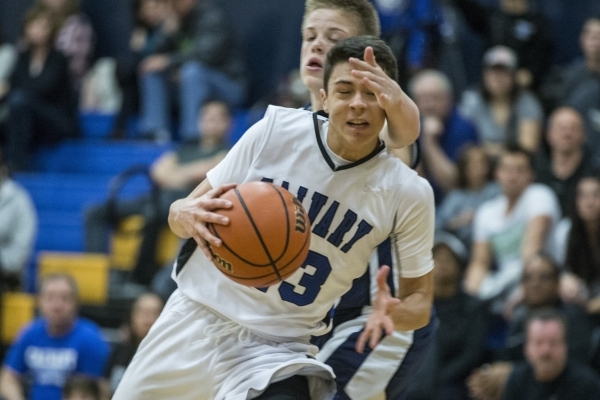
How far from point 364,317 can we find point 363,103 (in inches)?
50.2

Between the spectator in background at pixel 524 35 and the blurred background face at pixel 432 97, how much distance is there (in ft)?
3.22

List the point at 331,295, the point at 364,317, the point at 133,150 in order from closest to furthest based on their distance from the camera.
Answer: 1. the point at 331,295
2. the point at 364,317
3. the point at 133,150

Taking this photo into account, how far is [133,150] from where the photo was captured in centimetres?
1073

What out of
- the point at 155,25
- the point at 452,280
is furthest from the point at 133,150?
the point at 452,280

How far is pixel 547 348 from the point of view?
621cm

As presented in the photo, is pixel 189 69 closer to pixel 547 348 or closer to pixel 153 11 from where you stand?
pixel 153 11

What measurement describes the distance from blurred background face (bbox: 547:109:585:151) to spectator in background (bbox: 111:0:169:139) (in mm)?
4779

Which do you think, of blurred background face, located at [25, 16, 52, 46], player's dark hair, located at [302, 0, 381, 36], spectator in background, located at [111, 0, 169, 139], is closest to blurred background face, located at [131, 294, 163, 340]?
player's dark hair, located at [302, 0, 381, 36]

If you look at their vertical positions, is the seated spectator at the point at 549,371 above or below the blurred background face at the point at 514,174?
below

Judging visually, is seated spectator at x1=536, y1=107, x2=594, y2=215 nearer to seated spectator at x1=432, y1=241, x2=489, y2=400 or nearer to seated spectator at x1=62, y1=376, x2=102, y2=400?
seated spectator at x1=432, y1=241, x2=489, y2=400

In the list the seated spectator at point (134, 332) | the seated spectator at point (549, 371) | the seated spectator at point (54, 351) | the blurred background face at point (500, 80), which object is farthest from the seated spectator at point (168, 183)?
the seated spectator at point (549, 371)

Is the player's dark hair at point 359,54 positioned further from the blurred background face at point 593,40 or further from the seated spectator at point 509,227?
the blurred background face at point 593,40

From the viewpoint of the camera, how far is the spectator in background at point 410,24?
24.2 ft

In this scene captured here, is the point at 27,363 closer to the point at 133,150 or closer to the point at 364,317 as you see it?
the point at 133,150
